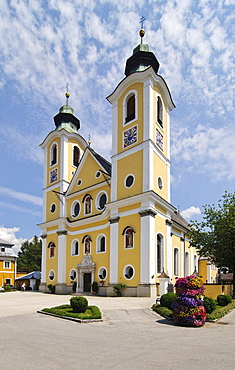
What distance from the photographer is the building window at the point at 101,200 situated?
32009 millimetres

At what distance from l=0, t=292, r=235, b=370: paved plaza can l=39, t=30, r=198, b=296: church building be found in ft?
34.3

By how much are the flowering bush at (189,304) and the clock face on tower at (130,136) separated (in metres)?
17.3

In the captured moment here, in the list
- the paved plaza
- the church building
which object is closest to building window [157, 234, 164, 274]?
the church building

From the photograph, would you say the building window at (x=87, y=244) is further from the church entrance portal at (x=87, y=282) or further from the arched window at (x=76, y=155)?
the arched window at (x=76, y=155)

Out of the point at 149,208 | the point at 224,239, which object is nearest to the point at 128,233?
the point at 149,208

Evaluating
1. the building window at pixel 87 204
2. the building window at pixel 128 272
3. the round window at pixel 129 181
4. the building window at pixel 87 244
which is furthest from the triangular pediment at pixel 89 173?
the building window at pixel 128 272

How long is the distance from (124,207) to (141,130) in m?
6.92

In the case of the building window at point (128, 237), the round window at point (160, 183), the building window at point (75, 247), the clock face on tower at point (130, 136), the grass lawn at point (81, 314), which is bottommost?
the grass lawn at point (81, 314)

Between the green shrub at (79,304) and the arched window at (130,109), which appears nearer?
the green shrub at (79,304)

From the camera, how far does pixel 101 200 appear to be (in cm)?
3250

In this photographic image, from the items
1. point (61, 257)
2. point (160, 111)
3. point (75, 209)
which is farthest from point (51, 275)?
point (160, 111)

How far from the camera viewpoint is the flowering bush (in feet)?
42.5

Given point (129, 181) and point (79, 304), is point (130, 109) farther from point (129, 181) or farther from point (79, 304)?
point (79, 304)

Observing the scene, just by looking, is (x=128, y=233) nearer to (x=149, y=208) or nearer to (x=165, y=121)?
(x=149, y=208)
